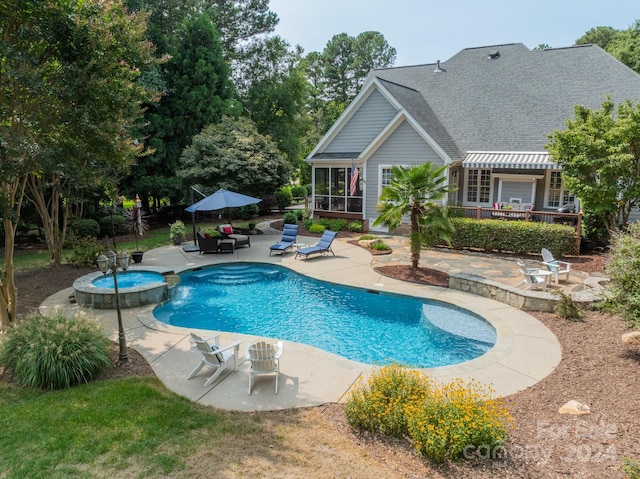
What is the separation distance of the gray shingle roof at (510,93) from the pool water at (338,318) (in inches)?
462

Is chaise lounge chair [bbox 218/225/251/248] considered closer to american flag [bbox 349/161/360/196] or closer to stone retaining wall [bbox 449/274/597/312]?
american flag [bbox 349/161/360/196]

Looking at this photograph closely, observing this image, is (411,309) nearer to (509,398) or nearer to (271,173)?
(509,398)

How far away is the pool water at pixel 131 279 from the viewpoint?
44.1 feet

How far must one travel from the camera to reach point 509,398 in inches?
267

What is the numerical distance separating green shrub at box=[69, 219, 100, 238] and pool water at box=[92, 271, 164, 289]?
901 cm

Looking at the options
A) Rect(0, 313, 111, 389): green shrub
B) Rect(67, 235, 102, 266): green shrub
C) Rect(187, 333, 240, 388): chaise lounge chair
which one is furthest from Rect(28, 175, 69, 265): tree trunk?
Rect(187, 333, 240, 388): chaise lounge chair

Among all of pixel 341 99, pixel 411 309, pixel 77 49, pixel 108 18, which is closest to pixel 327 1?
pixel 108 18

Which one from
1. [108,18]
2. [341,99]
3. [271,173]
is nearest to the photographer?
→ [108,18]

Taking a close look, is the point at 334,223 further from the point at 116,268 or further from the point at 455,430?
the point at 455,430

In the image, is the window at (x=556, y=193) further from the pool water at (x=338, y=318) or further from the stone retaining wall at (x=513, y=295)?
the pool water at (x=338, y=318)

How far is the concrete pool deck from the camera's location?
7.03 meters

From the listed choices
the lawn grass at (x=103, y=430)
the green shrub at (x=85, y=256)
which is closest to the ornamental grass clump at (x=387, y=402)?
the lawn grass at (x=103, y=430)

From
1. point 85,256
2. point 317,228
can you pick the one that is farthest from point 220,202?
point 317,228

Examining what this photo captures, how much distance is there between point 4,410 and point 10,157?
4.78m
